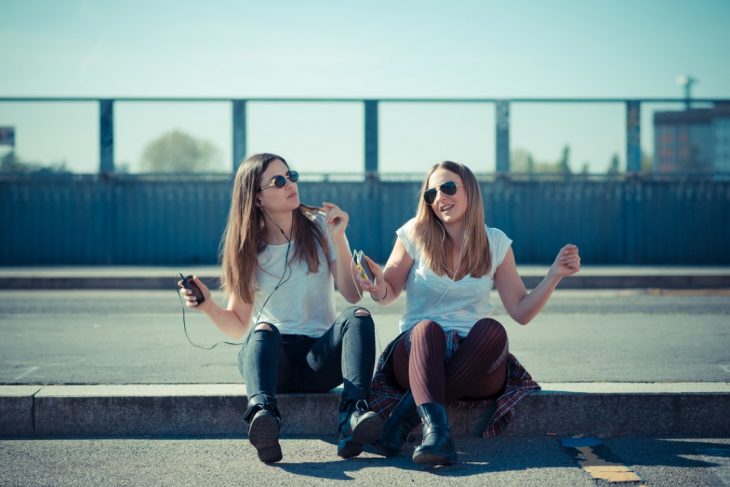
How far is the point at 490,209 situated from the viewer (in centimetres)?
1519

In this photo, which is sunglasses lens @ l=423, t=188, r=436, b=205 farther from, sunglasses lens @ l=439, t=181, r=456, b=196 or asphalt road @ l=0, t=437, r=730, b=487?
asphalt road @ l=0, t=437, r=730, b=487

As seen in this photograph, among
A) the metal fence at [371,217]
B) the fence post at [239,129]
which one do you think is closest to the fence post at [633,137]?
the metal fence at [371,217]

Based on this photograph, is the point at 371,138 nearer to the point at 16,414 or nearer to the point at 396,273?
the point at 396,273

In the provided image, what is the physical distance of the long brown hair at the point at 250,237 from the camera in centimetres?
360

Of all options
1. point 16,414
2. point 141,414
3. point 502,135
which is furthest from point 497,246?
point 502,135

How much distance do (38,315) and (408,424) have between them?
5.81 metres

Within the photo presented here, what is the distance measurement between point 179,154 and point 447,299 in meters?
15.9

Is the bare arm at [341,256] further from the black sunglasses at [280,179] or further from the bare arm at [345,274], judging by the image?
the black sunglasses at [280,179]

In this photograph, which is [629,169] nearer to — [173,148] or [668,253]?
[668,253]

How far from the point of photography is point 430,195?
354 centimetres

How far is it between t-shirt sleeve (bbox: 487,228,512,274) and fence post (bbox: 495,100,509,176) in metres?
11.7


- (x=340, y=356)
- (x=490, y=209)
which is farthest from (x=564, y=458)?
(x=490, y=209)

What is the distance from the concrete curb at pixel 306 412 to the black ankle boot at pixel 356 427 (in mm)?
371

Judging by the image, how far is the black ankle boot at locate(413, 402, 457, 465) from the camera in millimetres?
2885
